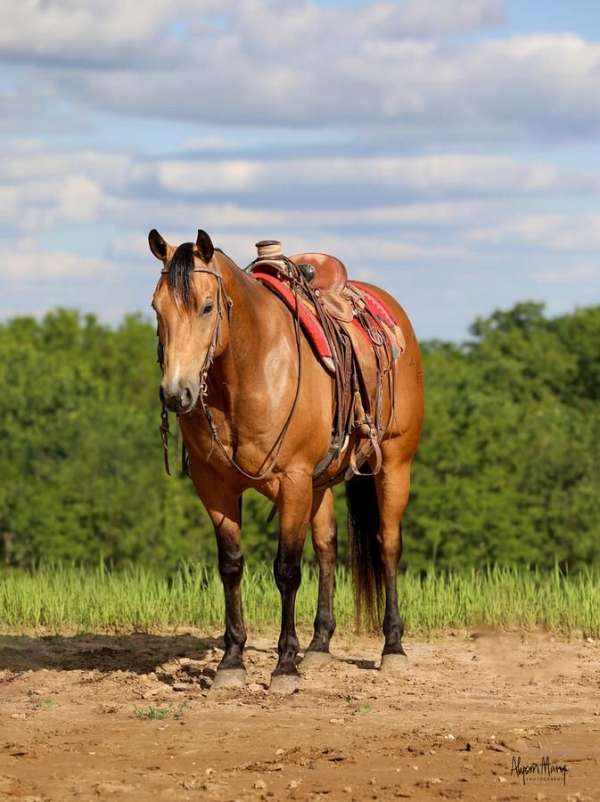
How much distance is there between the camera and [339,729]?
663 cm

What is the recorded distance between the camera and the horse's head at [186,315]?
6832 mm

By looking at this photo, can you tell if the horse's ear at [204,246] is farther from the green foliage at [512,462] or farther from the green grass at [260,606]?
the green foliage at [512,462]

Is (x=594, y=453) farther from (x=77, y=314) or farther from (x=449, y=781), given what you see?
(x=449, y=781)

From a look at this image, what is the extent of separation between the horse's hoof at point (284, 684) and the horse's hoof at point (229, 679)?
0.59ft

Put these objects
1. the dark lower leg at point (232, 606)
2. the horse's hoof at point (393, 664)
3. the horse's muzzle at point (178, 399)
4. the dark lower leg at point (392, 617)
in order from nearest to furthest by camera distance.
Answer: the horse's muzzle at point (178, 399)
the dark lower leg at point (232, 606)
the horse's hoof at point (393, 664)
the dark lower leg at point (392, 617)

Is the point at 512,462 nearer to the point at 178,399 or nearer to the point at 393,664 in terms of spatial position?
the point at 393,664

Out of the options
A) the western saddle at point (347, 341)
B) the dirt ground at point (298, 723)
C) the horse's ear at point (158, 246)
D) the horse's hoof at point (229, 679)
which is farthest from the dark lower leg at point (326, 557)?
the horse's ear at point (158, 246)

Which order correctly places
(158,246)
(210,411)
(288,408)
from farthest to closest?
(288,408) < (210,411) < (158,246)

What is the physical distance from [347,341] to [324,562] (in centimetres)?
159

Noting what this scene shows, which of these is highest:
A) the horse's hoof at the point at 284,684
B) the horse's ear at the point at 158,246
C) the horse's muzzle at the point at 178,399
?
the horse's ear at the point at 158,246

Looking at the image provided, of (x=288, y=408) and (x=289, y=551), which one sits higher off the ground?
(x=288, y=408)

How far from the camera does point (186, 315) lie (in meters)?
7.00

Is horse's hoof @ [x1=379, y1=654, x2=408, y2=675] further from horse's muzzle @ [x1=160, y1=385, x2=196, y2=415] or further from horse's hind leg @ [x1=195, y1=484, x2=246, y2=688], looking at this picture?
horse's muzzle @ [x1=160, y1=385, x2=196, y2=415]

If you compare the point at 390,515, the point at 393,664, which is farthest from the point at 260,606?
the point at 393,664
